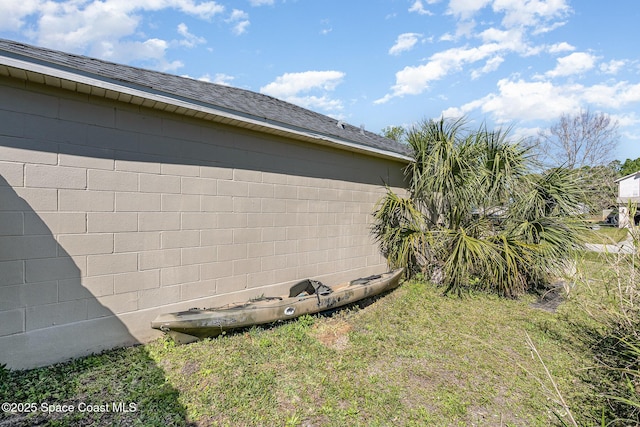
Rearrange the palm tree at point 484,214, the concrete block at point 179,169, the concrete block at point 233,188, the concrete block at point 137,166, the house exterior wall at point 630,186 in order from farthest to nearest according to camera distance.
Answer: the house exterior wall at point 630,186
the palm tree at point 484,214
the concrete block at point 233,188
the concrete block at point 179,169
the concrete block at point 137,166

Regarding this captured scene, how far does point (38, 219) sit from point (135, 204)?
0.79 meters

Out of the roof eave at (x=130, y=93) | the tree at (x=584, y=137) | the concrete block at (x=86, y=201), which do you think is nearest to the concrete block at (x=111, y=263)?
the concrete block at (x=86, y=201)

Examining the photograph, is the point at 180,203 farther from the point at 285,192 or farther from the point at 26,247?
the point at 285,192

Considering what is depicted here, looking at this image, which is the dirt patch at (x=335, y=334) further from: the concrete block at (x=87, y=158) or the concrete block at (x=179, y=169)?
the concrete block at (x=87, y=158)

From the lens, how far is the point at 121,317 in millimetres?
3314

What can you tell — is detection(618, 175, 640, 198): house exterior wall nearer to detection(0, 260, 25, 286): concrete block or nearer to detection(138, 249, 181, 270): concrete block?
detection(138, 249, 181, 270): concrete block

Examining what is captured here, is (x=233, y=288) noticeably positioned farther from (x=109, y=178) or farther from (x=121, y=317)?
(x=109, y=178)

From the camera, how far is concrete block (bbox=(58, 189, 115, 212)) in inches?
116

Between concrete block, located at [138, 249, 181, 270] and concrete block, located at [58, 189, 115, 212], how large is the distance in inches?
24.1

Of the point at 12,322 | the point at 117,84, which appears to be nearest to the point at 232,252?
the point at 12,322

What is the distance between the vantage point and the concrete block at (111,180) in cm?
309

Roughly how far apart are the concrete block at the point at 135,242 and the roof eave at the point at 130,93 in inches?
55.2

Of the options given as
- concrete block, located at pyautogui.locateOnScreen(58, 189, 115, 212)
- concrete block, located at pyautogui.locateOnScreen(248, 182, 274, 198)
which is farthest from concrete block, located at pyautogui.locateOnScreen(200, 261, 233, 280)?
concrete block, located at pyautogui.locateOnScreen(58, 189, 115, 212)

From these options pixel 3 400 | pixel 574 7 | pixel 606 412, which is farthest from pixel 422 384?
pixel 574 7
